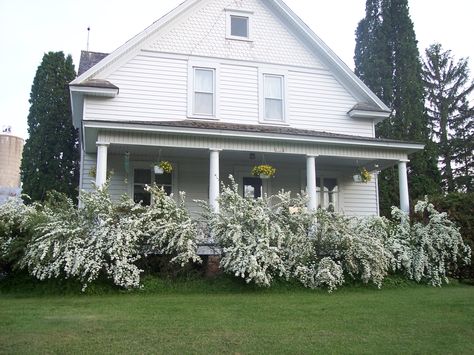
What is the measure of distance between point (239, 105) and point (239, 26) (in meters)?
2.64

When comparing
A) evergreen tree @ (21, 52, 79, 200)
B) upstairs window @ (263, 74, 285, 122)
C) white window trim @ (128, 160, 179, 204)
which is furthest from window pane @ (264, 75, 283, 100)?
evergreen tree @ (21, 52, 79, 200)

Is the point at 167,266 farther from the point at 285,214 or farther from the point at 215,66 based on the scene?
the point at 215,66

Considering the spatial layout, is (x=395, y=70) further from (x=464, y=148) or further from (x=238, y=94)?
(x=238, y=94)

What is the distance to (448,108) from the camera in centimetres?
3250

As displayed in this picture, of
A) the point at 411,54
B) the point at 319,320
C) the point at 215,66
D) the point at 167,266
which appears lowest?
the point at 319,320

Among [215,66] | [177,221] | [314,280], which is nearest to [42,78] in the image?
[215,66]

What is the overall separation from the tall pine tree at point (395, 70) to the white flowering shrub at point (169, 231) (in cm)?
1549

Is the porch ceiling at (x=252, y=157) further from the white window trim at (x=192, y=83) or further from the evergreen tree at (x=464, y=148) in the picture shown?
the evergreen tree at (x=464, y=148)

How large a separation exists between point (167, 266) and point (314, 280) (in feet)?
9.56

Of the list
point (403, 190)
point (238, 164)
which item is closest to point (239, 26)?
point (238, 164)

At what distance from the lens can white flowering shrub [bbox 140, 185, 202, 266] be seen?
31.3ft

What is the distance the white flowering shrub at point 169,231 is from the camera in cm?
955

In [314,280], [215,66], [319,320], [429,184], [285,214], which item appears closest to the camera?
[319,320]

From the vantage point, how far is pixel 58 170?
61.7 ft
